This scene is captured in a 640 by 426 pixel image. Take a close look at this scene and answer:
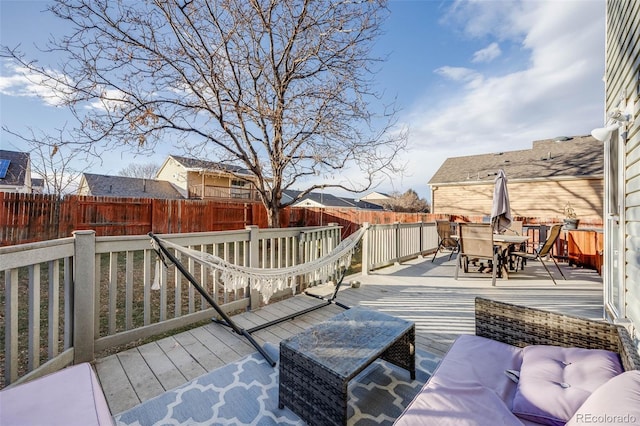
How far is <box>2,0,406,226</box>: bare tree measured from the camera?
452 centimetres

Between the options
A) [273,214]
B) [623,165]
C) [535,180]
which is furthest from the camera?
[535,180]

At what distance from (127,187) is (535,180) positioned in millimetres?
25764

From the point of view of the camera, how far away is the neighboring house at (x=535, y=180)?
480 inches

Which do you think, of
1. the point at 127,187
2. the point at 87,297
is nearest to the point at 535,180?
the point at 87,297

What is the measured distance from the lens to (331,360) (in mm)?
1620

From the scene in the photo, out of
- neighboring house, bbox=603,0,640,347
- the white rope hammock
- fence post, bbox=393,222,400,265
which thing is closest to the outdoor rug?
the white rope hammock

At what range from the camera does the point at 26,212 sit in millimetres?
7262

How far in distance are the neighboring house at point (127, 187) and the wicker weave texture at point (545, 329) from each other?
22.3 m

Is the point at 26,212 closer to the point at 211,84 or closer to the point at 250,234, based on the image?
the point at 211,84

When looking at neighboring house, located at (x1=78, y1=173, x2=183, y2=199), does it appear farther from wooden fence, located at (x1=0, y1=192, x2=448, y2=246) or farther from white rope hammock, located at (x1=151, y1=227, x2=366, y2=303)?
white rope hammock, located at (x1=151, y1=227, x2=366, y2=303)

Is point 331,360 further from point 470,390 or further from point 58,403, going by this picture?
point 58,403

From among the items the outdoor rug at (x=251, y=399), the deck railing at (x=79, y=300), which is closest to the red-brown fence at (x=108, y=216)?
the deck railing at (x=79, y=300)

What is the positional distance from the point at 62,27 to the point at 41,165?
4.18 metres

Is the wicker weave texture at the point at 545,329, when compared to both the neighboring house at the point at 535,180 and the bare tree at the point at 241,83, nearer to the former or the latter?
the bare tree at the point at 241,83
